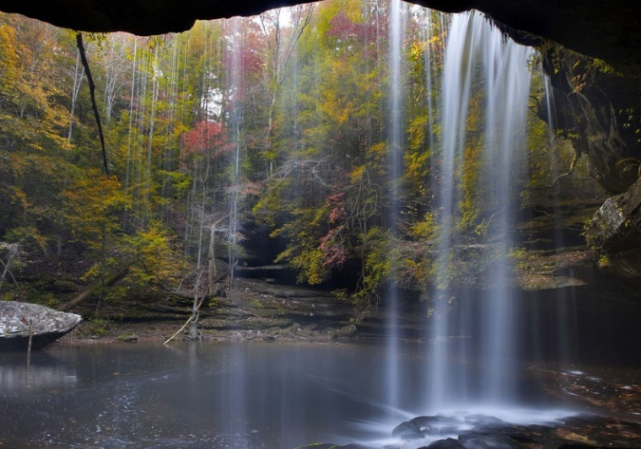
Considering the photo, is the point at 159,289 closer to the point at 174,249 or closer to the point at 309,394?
the point at 174,249

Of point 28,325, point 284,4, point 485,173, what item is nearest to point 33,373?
point 28,325

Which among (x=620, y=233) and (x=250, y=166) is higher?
(x=250, y=166)

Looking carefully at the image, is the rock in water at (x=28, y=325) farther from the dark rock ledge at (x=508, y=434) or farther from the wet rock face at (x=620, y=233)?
the wet rock face at (x=620, y=233)

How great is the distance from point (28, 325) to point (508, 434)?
12.6 meters

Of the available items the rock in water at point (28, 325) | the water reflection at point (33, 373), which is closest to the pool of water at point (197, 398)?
the water reflection at point (33, 373)

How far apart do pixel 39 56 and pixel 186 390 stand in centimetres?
1379

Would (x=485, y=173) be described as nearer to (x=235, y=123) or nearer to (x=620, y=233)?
(x=620, y=233)

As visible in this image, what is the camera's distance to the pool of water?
6.45 meters

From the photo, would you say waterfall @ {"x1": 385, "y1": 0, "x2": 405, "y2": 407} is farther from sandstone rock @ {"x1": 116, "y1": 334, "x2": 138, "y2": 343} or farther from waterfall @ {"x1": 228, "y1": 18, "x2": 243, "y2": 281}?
sandstone rock @ {"x1": 116, "y1": 334, "x2": 138, "y2": 343}

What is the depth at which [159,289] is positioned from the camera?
17.8 m

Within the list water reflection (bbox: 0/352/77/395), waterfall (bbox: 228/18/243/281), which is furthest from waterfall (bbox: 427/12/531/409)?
waterfall (bbox: 228/18/243/281)

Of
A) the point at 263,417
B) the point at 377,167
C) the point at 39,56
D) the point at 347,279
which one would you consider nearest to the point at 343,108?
the point at 377,167

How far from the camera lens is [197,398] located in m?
8.59

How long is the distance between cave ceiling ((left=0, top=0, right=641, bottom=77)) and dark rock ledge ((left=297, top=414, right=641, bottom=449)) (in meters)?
5.08
